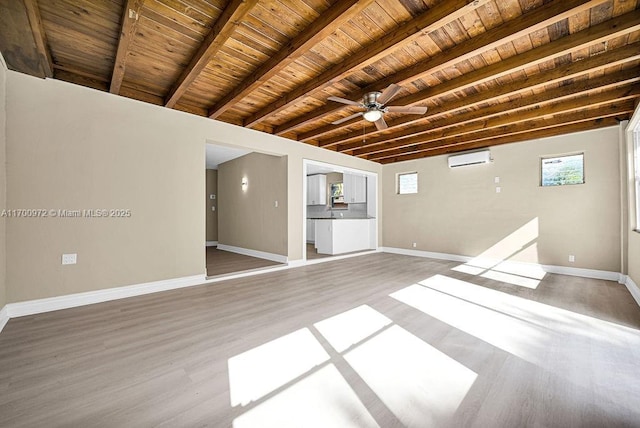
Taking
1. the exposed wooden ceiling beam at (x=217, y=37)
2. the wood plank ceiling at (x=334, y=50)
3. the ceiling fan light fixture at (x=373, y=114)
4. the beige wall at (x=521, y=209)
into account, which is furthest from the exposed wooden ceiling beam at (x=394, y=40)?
the beige wall at (x=521, y=209)

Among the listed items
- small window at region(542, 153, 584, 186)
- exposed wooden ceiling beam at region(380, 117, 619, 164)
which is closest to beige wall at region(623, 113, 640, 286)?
exposed wooden ceiling beam at region(380, 117, 619, 164)

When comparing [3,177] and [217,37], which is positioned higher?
[217,37]

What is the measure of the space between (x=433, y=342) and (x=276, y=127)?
4.41 meters

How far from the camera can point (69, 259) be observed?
125 inches

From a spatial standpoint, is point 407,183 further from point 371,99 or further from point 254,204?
point 371,99

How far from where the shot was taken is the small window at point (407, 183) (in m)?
7.29

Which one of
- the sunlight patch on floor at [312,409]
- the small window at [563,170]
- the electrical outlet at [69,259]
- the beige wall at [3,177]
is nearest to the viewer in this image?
the sunlight patch on floor at [312,409]

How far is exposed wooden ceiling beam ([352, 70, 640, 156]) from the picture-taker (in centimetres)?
327

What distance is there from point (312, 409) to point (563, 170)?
618 centimetres

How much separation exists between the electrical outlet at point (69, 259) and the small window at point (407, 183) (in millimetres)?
6827

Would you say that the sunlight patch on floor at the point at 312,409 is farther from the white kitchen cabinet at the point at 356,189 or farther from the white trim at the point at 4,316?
the white kitchen cabinet at the point at 356,189

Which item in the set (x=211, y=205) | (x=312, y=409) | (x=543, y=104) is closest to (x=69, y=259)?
(x=312, y=409)

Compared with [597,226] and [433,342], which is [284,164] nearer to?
[433,342]

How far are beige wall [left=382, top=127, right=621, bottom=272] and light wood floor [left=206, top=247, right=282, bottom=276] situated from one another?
3889mm
